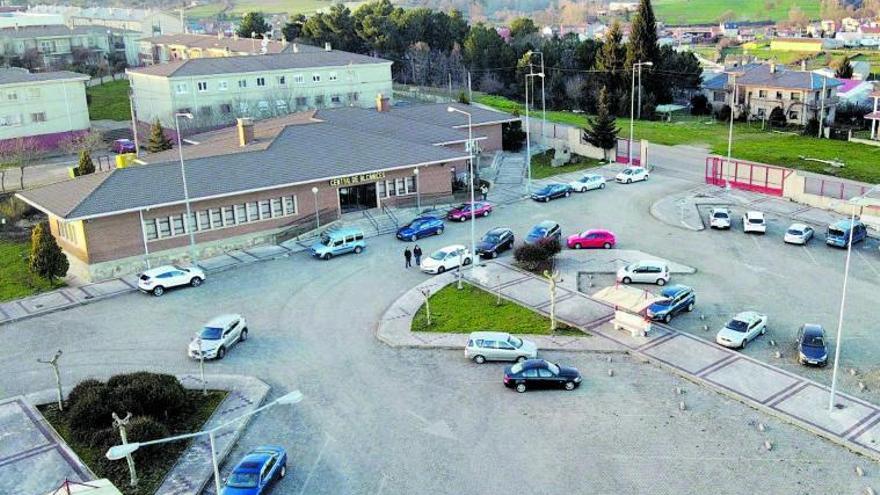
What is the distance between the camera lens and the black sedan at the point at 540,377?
29719 millimetres

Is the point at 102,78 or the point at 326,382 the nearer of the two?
the point at 326,382

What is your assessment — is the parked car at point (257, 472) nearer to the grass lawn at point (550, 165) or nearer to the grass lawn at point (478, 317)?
the grass lawn at point (478, 317)

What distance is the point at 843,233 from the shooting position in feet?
148

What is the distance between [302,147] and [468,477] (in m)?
33.0

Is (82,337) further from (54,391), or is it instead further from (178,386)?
(178,386)

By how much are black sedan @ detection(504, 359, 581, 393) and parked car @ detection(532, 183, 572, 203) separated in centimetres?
2769

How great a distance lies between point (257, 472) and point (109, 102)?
3584 inches

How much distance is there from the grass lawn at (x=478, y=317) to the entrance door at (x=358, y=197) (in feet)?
51.1

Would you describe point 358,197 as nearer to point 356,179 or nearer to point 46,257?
point 356,179

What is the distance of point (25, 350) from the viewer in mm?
34375

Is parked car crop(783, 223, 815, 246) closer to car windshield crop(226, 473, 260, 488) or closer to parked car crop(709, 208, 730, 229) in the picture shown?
parked car crop(709, 208, 730, 229)

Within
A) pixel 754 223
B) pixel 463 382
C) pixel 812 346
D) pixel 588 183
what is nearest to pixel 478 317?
pixel 463 382

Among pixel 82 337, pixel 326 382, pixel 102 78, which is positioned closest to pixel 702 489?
pixel 326 382

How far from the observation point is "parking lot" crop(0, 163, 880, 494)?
2484 centimetres
